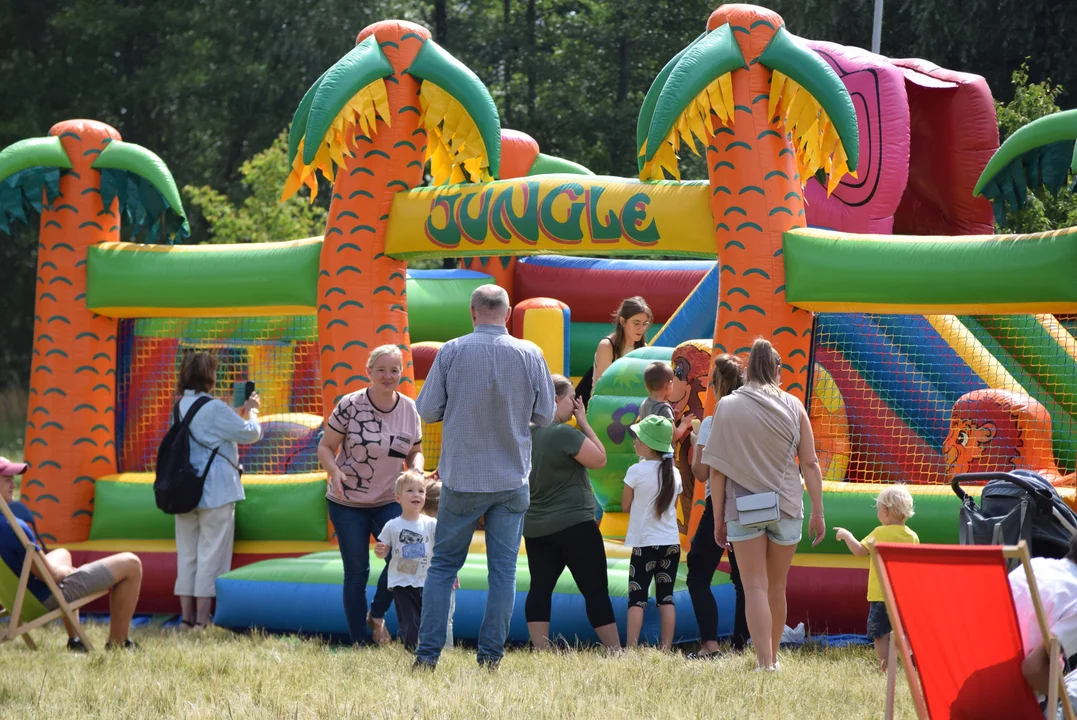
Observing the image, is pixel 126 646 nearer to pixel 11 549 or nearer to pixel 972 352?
pixel 11 549

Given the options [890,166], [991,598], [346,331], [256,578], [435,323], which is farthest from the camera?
[435,323]

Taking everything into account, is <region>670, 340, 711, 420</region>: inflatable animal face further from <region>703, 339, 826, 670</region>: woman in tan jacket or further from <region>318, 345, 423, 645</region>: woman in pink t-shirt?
<region>703, 339, 826, 670</region>: woman in tan jacket

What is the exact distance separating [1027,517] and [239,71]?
66.6 feet

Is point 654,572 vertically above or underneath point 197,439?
underneath

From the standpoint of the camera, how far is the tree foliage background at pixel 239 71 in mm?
23031

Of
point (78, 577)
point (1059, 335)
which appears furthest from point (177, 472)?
point (1059, 335)

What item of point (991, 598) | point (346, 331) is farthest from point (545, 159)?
point (991, 598)

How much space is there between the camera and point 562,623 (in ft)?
20.9

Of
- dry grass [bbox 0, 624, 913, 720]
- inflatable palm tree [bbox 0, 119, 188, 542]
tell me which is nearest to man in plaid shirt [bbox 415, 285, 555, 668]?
dry grass [bbox 0, 624, 913, 720]

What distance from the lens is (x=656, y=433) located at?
239 inches

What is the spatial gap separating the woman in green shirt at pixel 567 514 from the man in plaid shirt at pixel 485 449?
722 mm

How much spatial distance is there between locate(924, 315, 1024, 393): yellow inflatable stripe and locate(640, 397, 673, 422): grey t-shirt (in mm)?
2341

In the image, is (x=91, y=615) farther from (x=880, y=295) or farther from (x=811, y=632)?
(x=880, y=295)

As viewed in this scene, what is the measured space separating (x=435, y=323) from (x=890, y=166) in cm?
369
